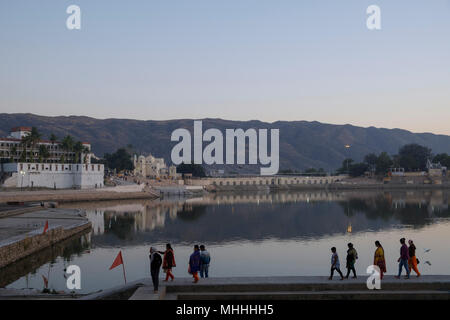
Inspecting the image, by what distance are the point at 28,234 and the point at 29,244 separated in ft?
6.40

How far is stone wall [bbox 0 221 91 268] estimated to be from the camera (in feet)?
98.1

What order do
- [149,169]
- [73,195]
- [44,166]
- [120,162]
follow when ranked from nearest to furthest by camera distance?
[73,195] → [44,166] → [120,162] → [149,169]

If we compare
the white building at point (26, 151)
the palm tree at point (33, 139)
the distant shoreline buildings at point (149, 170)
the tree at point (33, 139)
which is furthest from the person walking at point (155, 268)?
the distant shoreline buildings at point (149, 170)

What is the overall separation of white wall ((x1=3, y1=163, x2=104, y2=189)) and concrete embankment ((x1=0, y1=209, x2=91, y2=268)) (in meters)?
59.7

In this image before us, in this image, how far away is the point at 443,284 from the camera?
17.6m

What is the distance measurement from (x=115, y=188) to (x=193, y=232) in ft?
233

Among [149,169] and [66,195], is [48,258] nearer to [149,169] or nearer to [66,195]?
[66,195]

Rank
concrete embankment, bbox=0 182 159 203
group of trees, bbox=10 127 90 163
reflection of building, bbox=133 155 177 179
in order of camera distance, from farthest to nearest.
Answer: reflection of building, bbox=133 155 177 179, group of trees, bbox=10 127 90 163, concrete embankment, bbox=0 182 159 203

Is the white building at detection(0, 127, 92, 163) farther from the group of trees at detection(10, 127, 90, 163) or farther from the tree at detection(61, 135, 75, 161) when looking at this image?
the tree at detection(61, 135, 75, 161)

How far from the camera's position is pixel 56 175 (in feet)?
382

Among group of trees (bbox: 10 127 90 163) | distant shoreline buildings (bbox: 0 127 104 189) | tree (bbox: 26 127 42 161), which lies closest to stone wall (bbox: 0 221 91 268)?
distant shoreline buildings (bbox: 0 127 104 189)

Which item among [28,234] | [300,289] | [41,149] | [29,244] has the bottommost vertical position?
[29,244]

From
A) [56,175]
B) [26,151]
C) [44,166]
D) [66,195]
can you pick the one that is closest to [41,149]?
[26,151]
